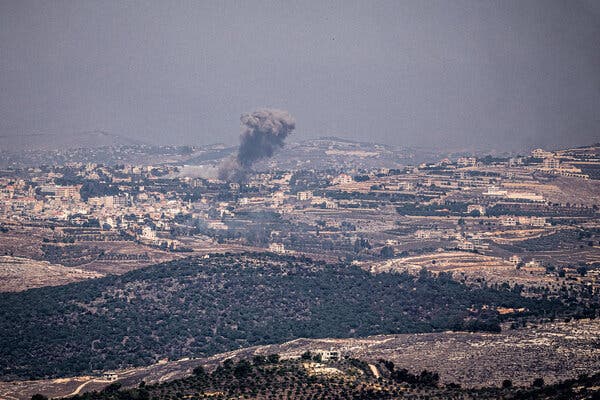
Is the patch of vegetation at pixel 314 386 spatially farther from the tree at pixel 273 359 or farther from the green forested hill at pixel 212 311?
the green forested hill at pixel 212 311

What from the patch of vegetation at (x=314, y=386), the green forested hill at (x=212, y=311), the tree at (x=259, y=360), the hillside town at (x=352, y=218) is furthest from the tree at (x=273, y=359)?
the hillside town at (x=352, y=218)

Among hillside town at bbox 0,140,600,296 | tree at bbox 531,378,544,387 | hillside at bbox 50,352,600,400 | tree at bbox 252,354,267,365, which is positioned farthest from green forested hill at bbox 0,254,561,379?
tree at bbox 531,378,544,387

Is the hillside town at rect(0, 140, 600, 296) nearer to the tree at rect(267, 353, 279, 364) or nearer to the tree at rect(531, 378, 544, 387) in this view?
the tree at rect(267, 353, 279, 364)

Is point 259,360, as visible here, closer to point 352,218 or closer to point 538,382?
point 538,382

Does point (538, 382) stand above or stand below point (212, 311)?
above

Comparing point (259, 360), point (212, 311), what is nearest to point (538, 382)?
point (259, 360)

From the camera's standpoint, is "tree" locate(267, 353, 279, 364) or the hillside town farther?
the hillside town

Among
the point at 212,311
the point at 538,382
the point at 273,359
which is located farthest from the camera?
the point at 212,311

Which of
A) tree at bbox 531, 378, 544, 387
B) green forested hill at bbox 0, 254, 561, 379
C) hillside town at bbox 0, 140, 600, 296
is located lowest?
green forested hill at bbox 0, 254, 561, 379

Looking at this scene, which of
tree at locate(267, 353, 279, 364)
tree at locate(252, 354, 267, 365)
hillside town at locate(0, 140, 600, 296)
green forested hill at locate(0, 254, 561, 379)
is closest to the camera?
tree at locate(252, 354, 267, 365)

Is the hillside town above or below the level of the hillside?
above
